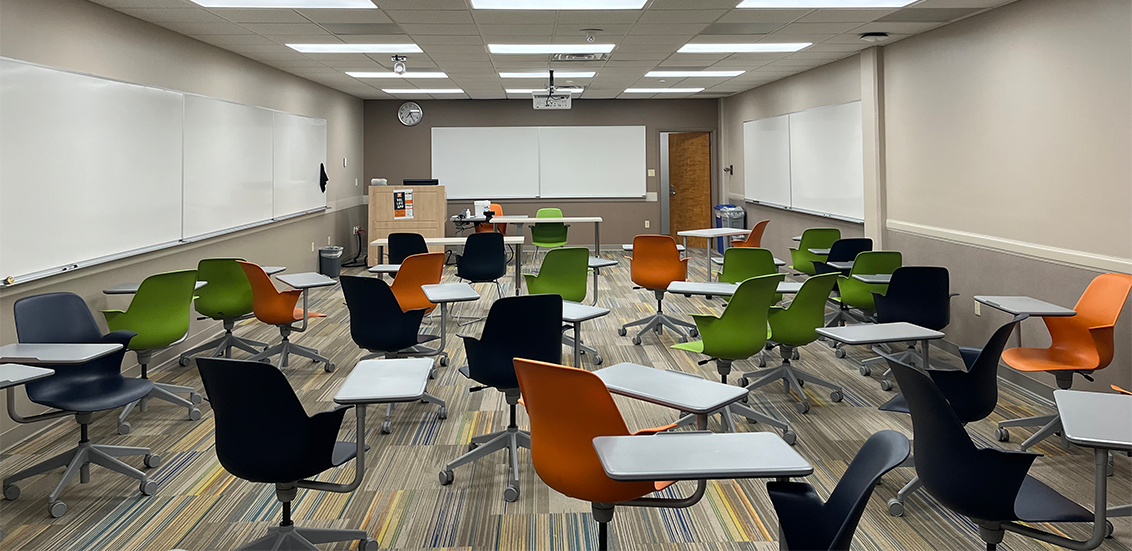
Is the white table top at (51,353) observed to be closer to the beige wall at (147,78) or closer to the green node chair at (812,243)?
the beige wall at (147,78)

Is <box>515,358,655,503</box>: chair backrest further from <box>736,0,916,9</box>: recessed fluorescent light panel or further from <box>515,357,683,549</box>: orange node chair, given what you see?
<box>736,0,916,9</box>: recessed fluorescent light panel

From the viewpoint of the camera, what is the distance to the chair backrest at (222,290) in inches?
233

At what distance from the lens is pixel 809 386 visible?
18.3 feet

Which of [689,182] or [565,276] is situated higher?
[689,182]

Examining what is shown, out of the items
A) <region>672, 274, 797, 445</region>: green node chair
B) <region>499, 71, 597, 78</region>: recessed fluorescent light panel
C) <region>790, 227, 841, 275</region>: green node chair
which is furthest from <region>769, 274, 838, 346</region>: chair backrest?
<region>499, 71, 597, 78</region>: recessed fluorescent light panel

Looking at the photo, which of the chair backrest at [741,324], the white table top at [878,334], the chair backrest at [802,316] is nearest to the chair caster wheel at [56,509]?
the chair backrest at [741,324]

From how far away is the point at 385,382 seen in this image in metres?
2.98

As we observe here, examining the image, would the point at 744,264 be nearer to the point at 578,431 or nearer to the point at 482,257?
the point at 482,257

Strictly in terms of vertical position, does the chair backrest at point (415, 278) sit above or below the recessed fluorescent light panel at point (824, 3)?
below

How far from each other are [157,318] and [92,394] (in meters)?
1.06

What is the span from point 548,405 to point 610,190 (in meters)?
12.0

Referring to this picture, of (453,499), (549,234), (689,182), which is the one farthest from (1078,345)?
(689,182)

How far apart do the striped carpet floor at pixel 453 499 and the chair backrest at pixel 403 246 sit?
2.49m

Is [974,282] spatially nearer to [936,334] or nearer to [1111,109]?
[1111,109]
